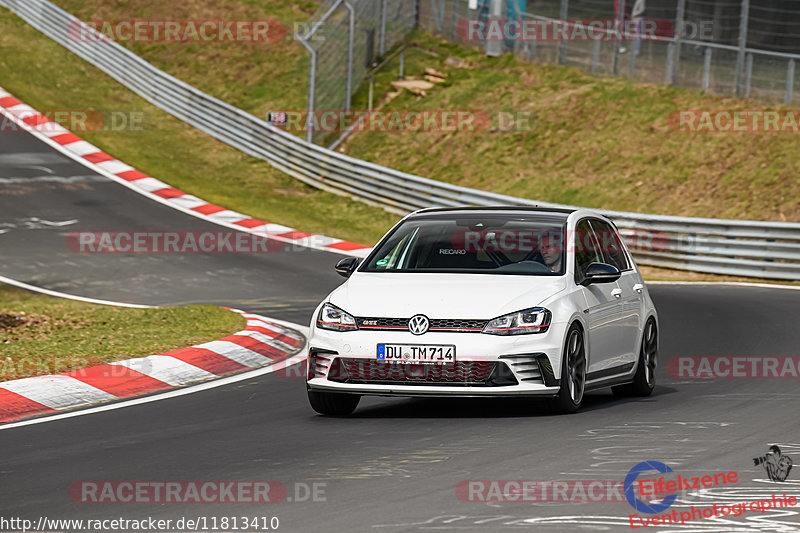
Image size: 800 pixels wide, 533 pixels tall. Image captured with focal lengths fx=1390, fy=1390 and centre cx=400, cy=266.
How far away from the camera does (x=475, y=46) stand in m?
40.1

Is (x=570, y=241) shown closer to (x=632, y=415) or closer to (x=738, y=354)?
(x=632, y=415)

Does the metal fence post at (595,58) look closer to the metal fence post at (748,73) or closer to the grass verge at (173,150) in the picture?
the metal fence post at (748,73)

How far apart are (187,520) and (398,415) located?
3.77 m

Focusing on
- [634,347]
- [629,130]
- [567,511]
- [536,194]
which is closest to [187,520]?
[567,511]

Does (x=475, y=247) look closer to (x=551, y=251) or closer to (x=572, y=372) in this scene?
(x=551, y=251)

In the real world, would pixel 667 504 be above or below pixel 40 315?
above

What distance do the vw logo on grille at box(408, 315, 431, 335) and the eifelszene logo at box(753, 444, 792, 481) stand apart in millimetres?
2400

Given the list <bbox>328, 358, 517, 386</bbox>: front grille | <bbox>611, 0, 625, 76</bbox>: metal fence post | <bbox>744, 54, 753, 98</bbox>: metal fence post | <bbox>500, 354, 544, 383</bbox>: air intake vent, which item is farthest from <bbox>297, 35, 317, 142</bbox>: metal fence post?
<bbox>500, 354, 544, 383</bbox>: air intake vent

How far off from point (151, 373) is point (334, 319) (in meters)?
2.71

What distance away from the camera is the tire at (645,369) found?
11.3 m

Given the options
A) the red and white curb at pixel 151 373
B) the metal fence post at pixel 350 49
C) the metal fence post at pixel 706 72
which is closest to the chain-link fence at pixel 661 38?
the metal fence post at pixel 706 72

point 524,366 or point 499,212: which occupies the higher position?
point 499,212

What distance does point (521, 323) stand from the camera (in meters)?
9.45

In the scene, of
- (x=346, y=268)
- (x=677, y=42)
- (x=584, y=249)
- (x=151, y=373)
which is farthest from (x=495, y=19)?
(x=346, y=268)
